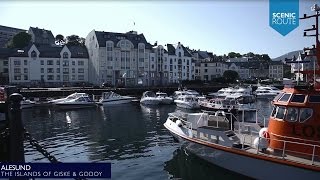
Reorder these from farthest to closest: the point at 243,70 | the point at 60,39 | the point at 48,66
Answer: the point at 243,70
the point at 60,39
the point at 48,66

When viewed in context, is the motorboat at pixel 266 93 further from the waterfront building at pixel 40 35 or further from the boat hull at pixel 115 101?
the waterfront building at pixel 40 35

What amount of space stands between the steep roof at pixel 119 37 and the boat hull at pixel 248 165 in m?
79.3

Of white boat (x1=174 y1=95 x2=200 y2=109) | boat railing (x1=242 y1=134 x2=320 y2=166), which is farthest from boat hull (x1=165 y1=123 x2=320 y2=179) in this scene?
white boat (x1=174 y1=95 x2=200 y2=109)

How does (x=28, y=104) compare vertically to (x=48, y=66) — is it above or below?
below

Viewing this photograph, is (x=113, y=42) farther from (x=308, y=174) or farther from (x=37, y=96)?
(x=308, y=174)

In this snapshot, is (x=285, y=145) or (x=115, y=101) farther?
(x=115, y=101)

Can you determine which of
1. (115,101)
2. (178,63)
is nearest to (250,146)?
(115,101)

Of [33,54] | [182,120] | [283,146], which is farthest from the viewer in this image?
[33,54]

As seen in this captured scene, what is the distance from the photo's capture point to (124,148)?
24578mm

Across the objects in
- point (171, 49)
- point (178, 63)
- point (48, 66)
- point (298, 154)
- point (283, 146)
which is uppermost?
point (171, 49)

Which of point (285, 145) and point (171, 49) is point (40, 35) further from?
point (285, 145)
